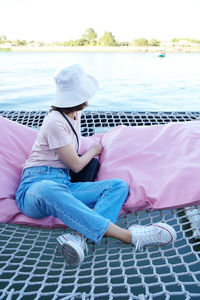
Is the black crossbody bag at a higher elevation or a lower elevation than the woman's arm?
lower

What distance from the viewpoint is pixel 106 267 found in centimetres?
111

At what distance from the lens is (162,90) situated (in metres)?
7.18

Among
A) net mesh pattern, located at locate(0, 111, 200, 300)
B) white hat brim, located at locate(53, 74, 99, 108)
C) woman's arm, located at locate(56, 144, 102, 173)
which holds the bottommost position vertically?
net mesh pattern, located at locate(0, 111, 200, 300)

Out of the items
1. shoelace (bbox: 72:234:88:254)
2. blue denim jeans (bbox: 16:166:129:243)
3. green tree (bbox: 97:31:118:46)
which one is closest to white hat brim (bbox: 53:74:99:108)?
blue denim jeans (bbox: 16:166:129:243)

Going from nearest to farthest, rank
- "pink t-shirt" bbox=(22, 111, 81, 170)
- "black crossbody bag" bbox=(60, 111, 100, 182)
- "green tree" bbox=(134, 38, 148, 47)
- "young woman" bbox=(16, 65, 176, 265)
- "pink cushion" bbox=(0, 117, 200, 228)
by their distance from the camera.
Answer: "young woman" bbox=(16, 65, 176, 265) < "pink t-shirt" bbox=(22, 111, 81, 170) < "pink cushion" bbox=(0, 117, 200, 228) < "black crossbody bag" bbox=(60, 111, 100, 182) < "green tree" bbox=(134, 38, 148, 47)

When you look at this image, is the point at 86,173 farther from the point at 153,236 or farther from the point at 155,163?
the point at 153,236

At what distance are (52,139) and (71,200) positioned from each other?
0.89ft

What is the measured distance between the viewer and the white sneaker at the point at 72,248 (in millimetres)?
1077

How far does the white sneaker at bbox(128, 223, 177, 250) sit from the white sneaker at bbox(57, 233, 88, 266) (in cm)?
20

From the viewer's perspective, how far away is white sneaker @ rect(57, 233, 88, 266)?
1077mm

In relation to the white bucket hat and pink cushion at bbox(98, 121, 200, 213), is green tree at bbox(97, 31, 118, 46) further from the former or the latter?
the white bucket hat

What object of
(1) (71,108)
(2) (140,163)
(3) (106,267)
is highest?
(1) (71,108)

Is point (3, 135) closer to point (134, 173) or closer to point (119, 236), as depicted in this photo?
point (134, 173)

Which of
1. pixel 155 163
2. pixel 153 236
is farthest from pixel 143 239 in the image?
pixel 155 163
